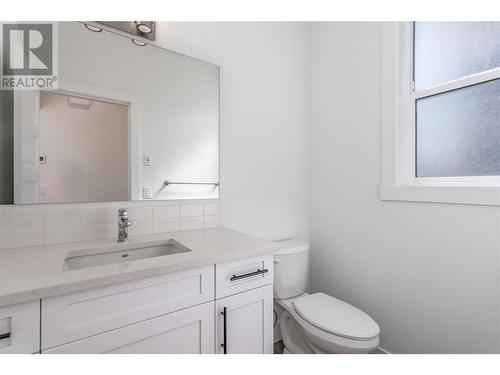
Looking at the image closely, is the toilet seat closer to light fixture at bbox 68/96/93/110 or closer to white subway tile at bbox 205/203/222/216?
white subway tile at bbox 205/203/222/216

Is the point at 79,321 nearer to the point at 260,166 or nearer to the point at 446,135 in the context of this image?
the point at 260,166

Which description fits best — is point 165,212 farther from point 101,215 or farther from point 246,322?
point 246,322

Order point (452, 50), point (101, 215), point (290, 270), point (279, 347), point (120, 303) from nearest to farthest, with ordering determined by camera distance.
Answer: point (120, 303) < point (101, 215) < point (452, 50) < point (290, 270) < point (279, 347)

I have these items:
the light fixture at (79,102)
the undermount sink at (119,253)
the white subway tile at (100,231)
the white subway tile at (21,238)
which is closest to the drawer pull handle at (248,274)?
the undermount sink at (119,253)

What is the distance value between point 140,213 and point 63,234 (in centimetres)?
32

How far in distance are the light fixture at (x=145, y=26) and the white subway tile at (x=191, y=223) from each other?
97 cm

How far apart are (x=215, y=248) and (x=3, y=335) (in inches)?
24.0

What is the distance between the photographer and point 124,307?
73 cm

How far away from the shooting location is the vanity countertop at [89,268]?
62 cm

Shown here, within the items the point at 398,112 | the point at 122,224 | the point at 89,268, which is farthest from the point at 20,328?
the point at 398,112

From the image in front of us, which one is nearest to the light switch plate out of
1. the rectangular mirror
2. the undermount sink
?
the rectangular mirror

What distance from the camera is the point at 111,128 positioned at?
3.80ft

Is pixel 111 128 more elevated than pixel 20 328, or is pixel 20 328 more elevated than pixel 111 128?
pixel 111 128
